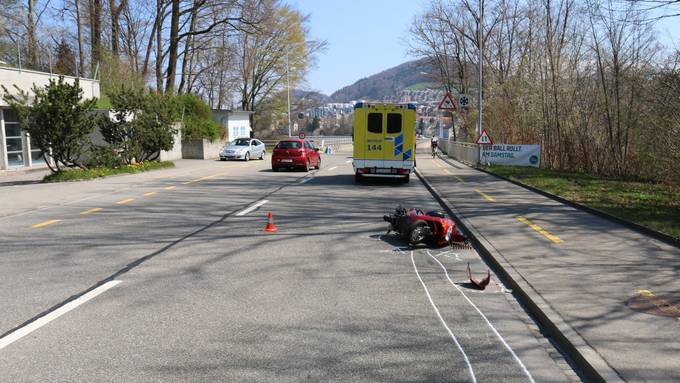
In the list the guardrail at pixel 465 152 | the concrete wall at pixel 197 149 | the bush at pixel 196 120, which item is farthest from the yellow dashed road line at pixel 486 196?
the bush at pixel 196 120

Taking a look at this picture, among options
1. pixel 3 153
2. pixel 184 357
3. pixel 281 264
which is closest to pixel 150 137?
pixel 3 153

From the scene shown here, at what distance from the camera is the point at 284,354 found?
4.62 m

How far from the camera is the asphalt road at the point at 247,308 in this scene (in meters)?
4.38

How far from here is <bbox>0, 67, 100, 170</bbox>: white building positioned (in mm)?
27078

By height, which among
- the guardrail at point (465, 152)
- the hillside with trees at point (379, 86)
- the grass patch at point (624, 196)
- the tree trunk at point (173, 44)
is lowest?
the grass patch at point (624, 196)

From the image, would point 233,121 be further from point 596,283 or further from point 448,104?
point 596,283

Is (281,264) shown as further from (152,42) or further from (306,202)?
(152,42)

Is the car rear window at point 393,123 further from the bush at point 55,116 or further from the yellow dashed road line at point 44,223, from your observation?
the yellow dashed road line at point 44,223

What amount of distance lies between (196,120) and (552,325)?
135 ft

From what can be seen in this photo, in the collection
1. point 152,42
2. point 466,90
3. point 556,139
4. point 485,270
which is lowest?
point 485,270

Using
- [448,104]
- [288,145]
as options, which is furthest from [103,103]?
[448,104]

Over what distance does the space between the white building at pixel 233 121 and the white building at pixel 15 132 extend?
2168 cm

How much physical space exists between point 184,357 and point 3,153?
2706cm

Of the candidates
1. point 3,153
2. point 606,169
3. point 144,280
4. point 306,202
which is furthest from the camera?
point 3,153
